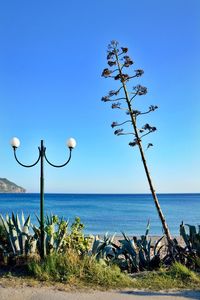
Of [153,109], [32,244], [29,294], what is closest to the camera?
[29,294]

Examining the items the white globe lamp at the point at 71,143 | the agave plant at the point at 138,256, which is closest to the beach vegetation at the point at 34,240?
the agave plant at the point at 138,256

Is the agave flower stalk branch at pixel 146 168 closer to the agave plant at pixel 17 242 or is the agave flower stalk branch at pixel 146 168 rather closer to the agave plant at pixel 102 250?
the agave plant at pixel 102 250

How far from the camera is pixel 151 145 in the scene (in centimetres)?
942

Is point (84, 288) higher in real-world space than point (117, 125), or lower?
lower

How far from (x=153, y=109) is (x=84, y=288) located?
450 cm

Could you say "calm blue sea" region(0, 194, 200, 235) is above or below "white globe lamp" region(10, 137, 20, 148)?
below

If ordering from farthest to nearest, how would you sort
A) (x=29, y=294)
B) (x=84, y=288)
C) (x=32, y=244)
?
(x=32, y=244) < (x=84, y=288) < (x=29, y=294)

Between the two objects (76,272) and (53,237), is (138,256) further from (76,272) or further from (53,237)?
(76,272)

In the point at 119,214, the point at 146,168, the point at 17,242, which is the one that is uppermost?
the point at 146,168

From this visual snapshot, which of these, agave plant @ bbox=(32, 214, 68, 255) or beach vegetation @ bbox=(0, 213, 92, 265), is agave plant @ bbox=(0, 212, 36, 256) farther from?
agave plant @ bbox=(32, 214, 68, 255)

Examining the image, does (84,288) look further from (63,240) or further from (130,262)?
(130,262)

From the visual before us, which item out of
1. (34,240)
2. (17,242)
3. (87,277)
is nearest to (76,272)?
(87,277)

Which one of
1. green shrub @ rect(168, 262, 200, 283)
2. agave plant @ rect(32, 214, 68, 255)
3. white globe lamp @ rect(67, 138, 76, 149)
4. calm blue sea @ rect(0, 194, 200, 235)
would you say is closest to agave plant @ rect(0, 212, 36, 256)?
agave plant @ rect(32, 214, 68, 255)

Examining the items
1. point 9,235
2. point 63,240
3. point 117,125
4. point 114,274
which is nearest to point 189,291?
point 114,274
